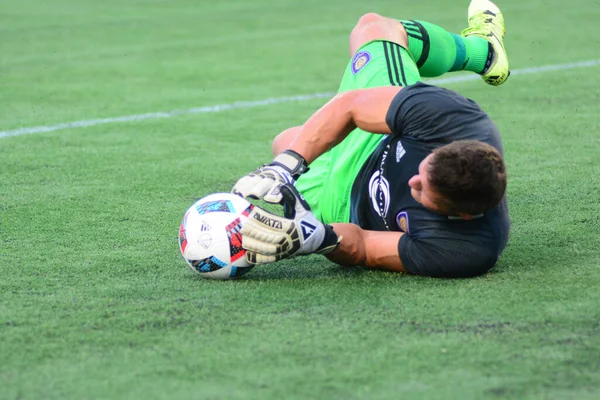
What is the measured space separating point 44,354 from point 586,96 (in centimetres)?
572

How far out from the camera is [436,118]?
3621 mm

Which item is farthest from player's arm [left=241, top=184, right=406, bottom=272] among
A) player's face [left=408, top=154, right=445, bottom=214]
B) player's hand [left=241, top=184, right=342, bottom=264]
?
player's face [left=408, top=154, right=445, bottom=214]

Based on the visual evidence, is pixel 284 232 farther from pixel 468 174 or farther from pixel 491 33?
pixel 491 33

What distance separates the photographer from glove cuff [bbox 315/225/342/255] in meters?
3.59

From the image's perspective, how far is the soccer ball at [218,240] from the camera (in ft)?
11.7

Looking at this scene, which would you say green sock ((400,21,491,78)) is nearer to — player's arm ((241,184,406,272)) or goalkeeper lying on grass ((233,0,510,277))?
goalkeeper lying on grass ((233,0,510,277))

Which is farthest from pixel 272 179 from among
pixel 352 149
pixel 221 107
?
pixel 221 107

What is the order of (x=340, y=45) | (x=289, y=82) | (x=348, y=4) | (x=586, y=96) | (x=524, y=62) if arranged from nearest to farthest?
1. (x=586, y=96)
2. (x=289, y=82)
3. (x=524, y=62)
4. (x=340, y=45)
5. (x=348, y=4)

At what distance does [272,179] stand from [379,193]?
546 millimetres

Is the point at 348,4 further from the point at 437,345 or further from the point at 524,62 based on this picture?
the point at 437,345

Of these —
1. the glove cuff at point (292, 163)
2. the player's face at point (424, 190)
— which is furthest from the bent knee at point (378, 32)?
the player's face at point (424, 190)

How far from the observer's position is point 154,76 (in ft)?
27.8

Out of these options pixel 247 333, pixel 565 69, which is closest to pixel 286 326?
pixel 247 333

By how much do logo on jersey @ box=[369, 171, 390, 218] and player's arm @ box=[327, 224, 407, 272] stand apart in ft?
0.42
